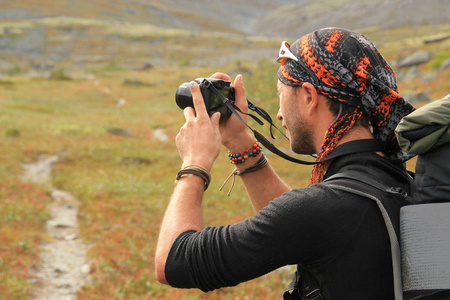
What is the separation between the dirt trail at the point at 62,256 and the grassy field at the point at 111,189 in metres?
0.20

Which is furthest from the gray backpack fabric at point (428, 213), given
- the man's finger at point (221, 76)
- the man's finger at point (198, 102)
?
the man's finger at point (221, 76)

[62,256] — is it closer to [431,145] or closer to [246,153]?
[246,153]

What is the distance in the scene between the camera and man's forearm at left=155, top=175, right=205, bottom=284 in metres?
2.46

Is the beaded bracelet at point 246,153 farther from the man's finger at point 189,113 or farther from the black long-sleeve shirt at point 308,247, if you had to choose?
the black long-sleeve shirt at point 308,247

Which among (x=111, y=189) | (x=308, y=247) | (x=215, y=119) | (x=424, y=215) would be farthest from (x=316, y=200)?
(x=111, y=189)

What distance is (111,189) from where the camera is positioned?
14039 mm

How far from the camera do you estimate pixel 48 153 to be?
61.9 ft

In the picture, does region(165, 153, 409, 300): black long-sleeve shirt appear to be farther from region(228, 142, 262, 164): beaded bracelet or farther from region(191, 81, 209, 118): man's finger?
region(228, 142, 262, 164): beaded bracelet

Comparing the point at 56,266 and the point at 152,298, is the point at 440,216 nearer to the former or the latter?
the point at 152,298

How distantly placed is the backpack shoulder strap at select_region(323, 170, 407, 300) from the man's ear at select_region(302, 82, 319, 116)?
0.52 metres

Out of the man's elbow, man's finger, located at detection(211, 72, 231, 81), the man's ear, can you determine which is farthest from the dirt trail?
the man's ear

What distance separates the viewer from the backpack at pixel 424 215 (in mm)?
2061

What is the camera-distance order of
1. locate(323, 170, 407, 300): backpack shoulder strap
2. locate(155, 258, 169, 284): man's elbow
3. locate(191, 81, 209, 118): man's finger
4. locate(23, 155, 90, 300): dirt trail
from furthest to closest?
1. locate(23, 155, 90, 300): dirt trail
2. locate(191, 81, 209, 118): man's finger
3. locate(155, 258, 169, 284): man's elbow
4. locate(323, 170, 407, 300): backpack shoulder strap

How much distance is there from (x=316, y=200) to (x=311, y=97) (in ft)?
2.68
